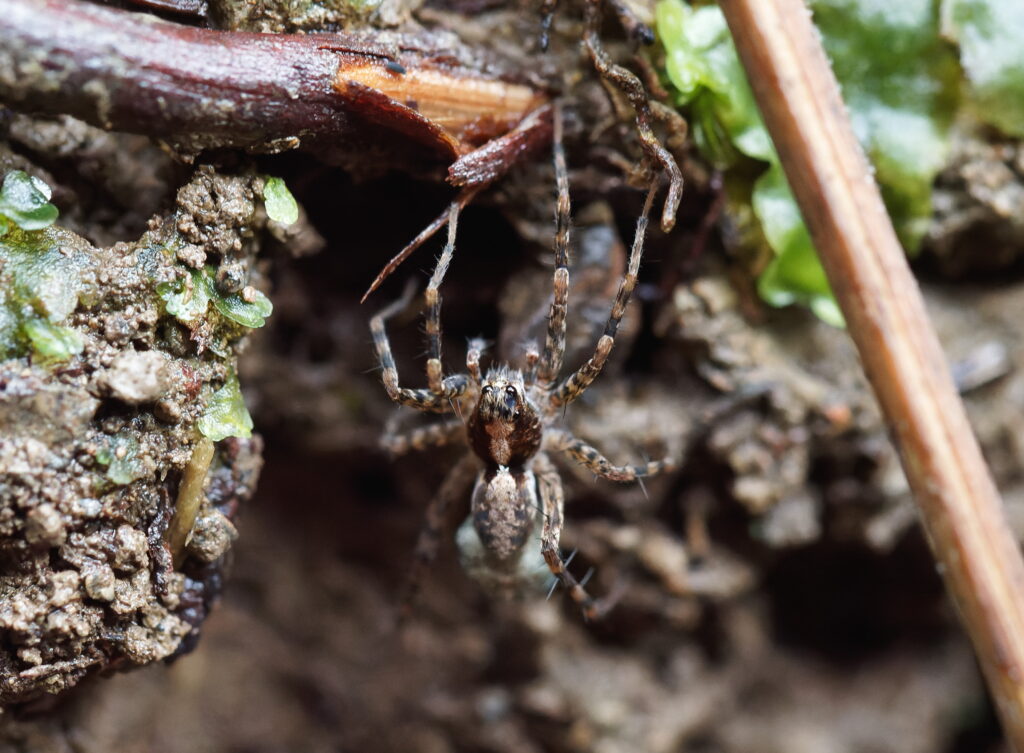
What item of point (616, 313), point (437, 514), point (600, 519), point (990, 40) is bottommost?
point (437, 514)

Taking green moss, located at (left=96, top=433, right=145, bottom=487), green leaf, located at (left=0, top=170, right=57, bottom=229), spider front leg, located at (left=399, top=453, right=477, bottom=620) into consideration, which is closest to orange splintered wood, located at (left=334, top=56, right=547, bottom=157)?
green leaf, located at (left=0, top=170, right=57, bottom=229)

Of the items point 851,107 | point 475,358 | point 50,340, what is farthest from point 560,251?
point 50,340

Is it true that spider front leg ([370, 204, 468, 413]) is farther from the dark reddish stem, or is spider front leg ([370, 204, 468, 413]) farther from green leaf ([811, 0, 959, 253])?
green leaf ([811, 0, 959, 253])

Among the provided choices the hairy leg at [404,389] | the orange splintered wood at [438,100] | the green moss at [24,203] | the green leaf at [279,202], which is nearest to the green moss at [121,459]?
the green moss at [24,203]

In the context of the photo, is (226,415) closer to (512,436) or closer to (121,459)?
(121,459)

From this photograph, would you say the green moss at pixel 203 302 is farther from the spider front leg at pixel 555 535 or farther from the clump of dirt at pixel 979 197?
the clump of dirt at pixel 979 197

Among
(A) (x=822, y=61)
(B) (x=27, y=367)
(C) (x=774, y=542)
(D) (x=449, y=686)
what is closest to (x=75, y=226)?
(B) (x=27, y=367)

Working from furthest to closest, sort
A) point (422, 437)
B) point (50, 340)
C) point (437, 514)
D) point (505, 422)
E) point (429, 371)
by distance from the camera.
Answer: point (437, 514) → point (422, 437) → point (505, 422) → point (429, 371) → point (50, 340)
